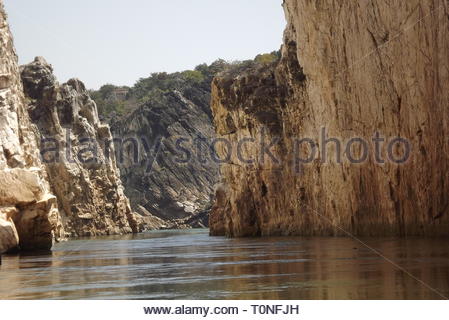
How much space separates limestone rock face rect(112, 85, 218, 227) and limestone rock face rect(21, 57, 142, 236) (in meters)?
32.0

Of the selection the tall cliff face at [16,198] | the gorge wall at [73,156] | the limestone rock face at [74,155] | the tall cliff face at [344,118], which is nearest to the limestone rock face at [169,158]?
the gorge wall at [73,156]

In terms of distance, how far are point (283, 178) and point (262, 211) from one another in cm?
349

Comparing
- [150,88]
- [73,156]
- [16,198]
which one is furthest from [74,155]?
[150,88]

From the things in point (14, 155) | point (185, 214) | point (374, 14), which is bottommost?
point (185, 214)

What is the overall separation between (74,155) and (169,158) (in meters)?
53.4

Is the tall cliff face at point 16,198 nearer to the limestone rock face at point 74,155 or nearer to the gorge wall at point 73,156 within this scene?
the gorge wall at point 73,156

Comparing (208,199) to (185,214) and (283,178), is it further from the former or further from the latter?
(283,178)

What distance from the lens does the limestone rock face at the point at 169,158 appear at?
132 m

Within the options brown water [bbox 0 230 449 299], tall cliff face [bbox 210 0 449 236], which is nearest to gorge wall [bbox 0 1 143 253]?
tall cliff face [bbox 210 0 449 236]

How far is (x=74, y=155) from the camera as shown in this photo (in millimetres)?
87062

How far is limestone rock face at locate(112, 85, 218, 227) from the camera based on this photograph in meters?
132

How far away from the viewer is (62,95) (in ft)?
292
